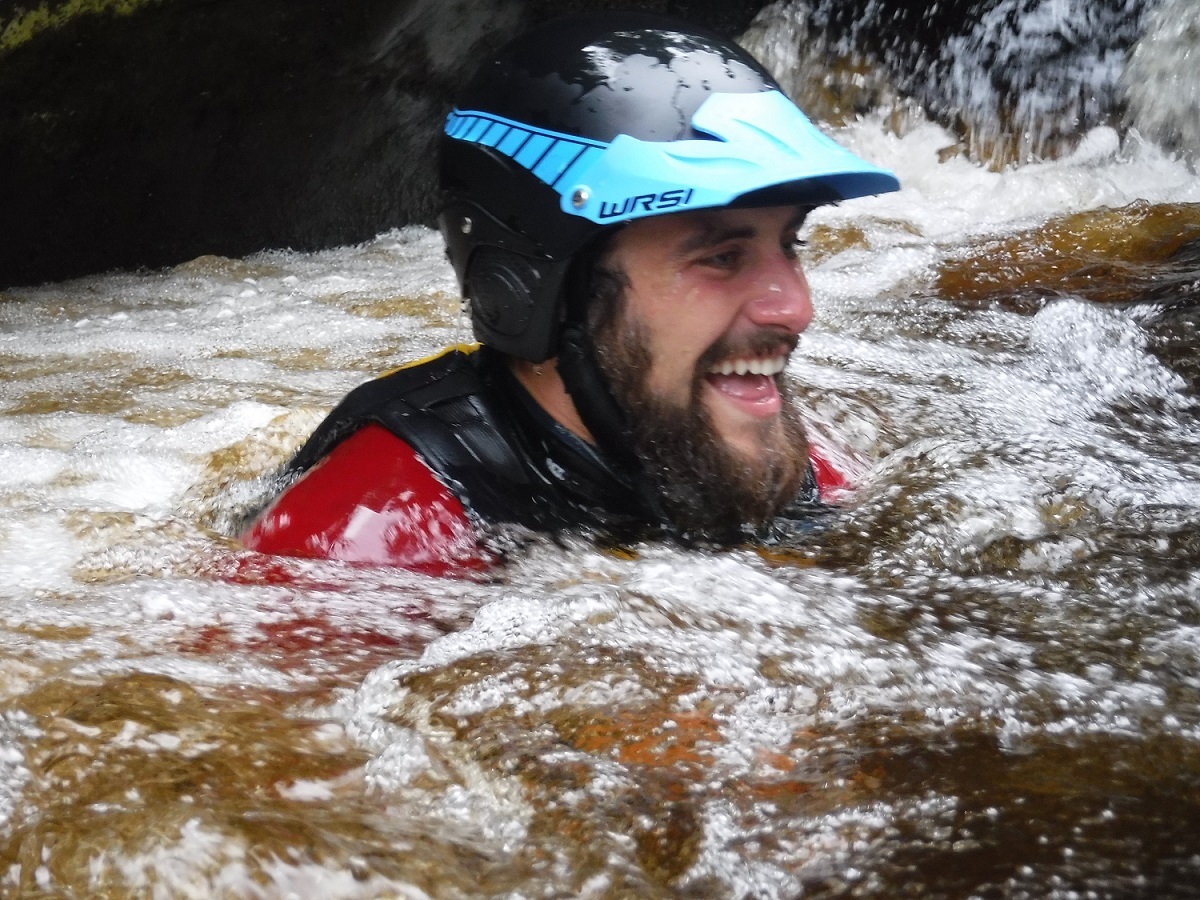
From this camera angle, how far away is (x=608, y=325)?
2.32 meters

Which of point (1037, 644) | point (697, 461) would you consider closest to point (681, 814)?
point (1037, 644)

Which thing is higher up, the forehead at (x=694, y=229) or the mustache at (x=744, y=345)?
the forehead at (x=694, y=229)

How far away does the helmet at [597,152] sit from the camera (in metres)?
2.16

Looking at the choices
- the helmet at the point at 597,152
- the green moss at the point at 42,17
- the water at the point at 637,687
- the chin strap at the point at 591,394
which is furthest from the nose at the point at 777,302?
the green moss at the point at 42,17

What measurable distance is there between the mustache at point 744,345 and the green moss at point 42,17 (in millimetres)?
4290

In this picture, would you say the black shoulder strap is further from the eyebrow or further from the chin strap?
the eyebrow

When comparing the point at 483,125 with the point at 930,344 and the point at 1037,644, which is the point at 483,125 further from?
the point at 930,344

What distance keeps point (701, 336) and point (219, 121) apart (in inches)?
191

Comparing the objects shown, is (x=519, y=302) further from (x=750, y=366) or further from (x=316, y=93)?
(x=316, y=93)

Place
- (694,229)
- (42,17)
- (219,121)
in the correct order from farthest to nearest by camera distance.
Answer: (219,121) < (42,17) < (694,229)

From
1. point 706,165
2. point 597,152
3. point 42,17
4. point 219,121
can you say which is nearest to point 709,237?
point 706,165

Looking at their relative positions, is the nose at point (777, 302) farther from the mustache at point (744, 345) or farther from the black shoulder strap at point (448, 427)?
the black shoulder strap at point (448, 427)

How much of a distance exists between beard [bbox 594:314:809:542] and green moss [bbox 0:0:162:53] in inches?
Answer: 163

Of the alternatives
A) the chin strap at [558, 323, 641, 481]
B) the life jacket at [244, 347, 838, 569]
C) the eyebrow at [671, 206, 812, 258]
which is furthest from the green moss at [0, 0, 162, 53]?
the eyebrow at [671, 206, 812, 258]
